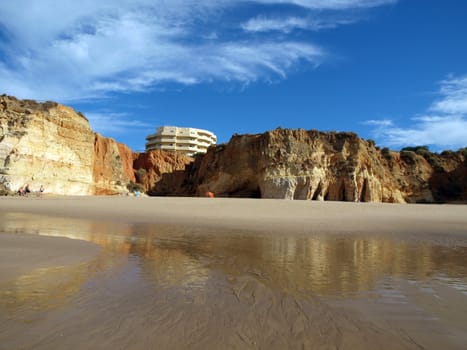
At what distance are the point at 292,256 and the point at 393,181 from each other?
115 feet

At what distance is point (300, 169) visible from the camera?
1239 inches

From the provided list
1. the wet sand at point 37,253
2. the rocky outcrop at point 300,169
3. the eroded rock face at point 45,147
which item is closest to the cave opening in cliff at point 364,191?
the rocky outcrop at point 300,169

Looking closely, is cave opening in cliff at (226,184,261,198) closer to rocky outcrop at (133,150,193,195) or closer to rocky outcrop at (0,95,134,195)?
rocky outcrop at (133,150,193,195)

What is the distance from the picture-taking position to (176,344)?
2273 mm

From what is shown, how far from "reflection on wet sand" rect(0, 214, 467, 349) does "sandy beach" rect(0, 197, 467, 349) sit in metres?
0.01

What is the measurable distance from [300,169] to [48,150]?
2165cm

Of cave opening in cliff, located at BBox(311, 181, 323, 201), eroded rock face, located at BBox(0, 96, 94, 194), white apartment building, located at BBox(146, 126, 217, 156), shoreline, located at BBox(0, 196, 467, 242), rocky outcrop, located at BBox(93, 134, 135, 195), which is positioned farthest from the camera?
white apartment building, located at BBox(146, 126, 217, 156)

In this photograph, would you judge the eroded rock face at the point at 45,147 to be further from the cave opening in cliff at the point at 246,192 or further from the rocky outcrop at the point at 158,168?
the cave opening in cliff at the point at 246,192

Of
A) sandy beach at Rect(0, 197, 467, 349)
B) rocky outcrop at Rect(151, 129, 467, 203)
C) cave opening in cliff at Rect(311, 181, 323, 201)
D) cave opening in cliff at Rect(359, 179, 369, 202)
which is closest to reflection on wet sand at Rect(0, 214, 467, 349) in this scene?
sandy beach at Rect(0, 197, 467, 349)

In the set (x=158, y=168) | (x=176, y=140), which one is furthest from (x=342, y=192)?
(x=176, y=140)

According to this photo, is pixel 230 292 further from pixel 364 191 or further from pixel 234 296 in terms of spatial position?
pixel 364 191

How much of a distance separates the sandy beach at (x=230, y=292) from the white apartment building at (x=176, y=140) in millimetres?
61334

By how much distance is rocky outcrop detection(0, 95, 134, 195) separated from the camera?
23.1 meters

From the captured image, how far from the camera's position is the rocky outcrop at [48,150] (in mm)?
23141
